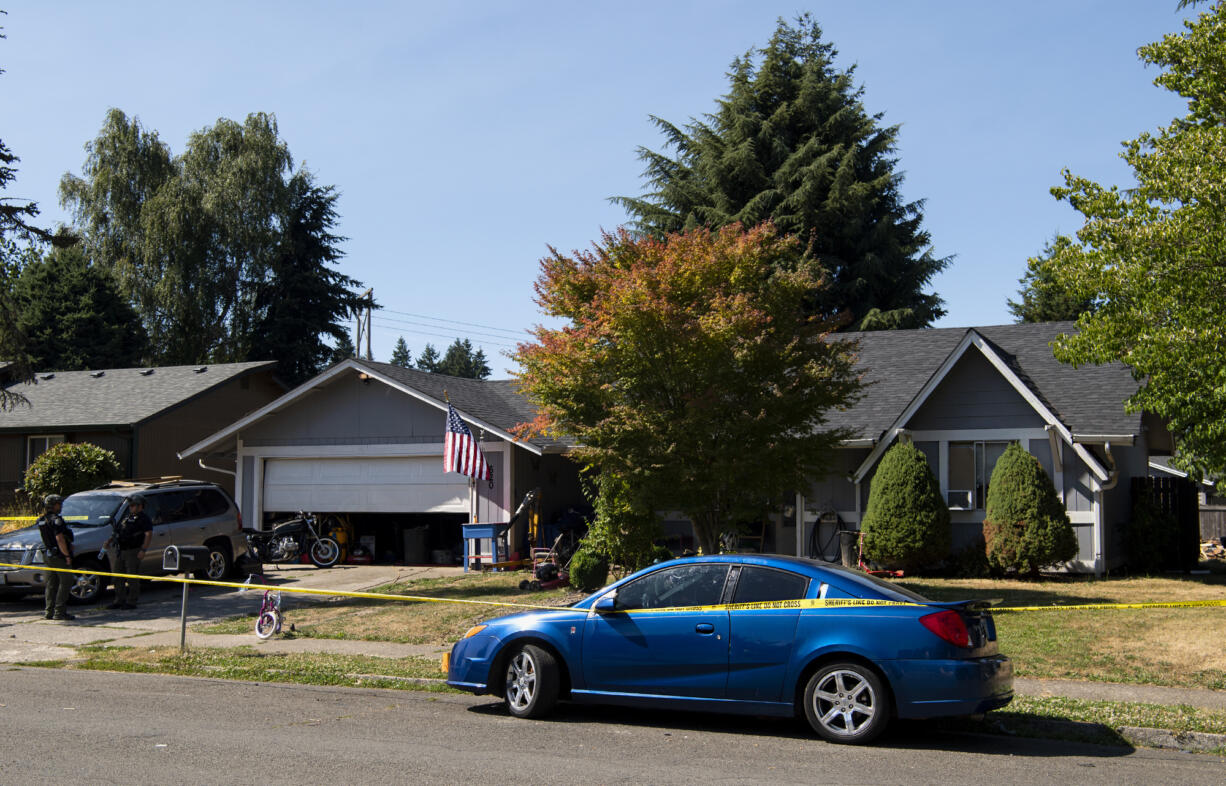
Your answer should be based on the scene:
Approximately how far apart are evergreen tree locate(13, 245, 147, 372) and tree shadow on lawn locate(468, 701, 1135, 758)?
40836 millimetres

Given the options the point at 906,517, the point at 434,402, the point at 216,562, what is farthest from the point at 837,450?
the point at 216,562

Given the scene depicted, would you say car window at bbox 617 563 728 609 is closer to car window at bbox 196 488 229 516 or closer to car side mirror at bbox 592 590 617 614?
car side mirror at bbox 592 590 617 614

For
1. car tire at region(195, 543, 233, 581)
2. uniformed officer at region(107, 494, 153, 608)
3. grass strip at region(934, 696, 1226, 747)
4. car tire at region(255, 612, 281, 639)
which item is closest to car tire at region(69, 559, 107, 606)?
uniformed officer at region(107, 494, 153, 608)

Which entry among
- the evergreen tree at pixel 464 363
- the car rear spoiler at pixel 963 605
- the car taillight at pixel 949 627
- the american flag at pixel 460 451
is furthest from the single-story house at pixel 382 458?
the evergreen tree at pixel 464 363

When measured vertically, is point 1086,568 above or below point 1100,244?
below

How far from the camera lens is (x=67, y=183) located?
45312 mm

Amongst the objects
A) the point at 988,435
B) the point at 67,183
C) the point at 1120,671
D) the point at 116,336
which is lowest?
the point at 1120,671

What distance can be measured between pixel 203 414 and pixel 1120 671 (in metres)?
26.4

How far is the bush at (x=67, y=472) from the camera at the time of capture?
24734 mm

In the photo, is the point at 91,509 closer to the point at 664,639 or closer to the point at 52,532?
the point at 52,532

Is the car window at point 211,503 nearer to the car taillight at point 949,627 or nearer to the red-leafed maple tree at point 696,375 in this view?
the red-leafed maple tree at point 696,375

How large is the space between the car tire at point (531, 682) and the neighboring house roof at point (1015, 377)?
9.48 metres

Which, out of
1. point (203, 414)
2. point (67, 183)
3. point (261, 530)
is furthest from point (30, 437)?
point (67, 183)

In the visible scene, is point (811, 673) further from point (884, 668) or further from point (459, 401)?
point (459, 401)
